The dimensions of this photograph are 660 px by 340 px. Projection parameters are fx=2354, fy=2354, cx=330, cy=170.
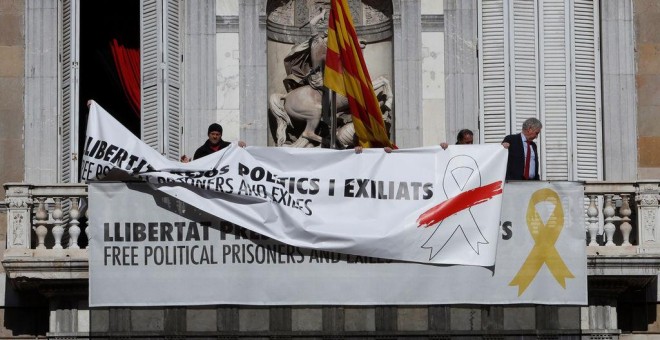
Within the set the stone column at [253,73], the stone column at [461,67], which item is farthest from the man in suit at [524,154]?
the stone column at [253,73]

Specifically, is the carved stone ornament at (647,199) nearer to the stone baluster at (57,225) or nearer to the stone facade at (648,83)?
the stone facade at (648,83)

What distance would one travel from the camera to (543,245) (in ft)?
90.0

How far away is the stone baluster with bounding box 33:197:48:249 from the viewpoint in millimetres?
28219

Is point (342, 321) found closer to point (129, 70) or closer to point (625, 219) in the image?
point (625, 219)

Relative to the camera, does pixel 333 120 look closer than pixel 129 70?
Yes

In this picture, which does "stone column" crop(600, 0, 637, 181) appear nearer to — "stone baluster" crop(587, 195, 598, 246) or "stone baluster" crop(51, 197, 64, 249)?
"stone baluster" crop(587, 195, 598, 246)

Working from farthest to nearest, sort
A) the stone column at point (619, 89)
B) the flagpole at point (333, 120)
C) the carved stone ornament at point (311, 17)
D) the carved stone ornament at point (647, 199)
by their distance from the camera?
the carved stone ornament at point (311, 17) < the stone column at point (619, 89) < the flagpole at point (333, 120) < the carved stone ornament at point (647, 199)

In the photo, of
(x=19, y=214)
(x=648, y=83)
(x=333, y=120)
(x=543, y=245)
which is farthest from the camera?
(x=648, y=83)

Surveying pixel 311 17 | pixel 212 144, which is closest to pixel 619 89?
pixel 311 17

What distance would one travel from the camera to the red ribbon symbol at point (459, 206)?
27172 mm

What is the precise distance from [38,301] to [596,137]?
741 cm

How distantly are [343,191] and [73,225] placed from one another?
3377mm

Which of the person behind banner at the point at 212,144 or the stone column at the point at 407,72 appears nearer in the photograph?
the person behind banner at the point at 212,144

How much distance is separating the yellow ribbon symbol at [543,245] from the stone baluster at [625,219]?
47.3 inches
